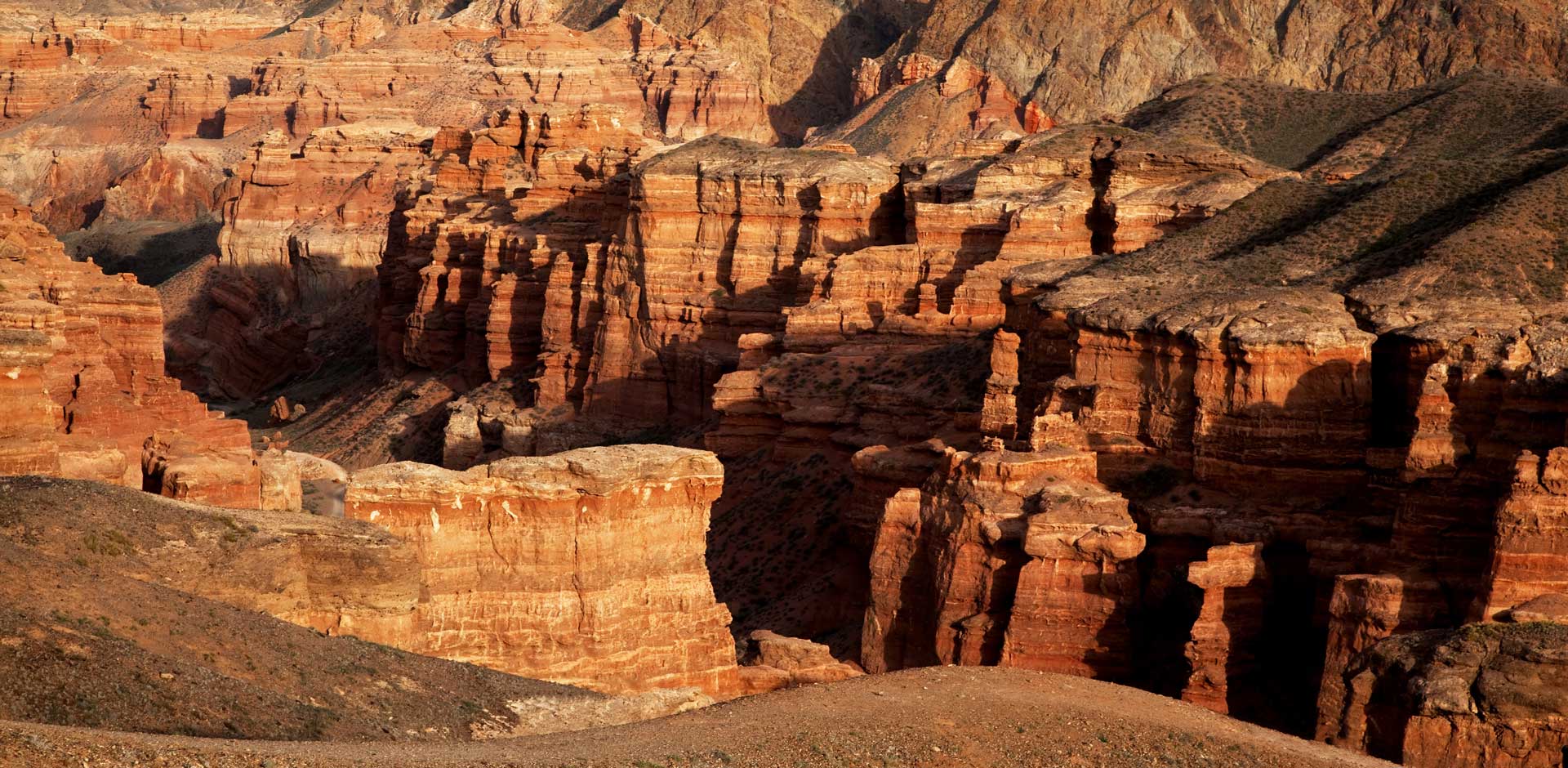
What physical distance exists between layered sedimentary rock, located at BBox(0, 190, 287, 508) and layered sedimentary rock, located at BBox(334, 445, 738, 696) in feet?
8.29

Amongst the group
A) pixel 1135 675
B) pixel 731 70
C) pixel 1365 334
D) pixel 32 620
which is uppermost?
pixel 731 70

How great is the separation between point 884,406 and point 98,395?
16.9 m

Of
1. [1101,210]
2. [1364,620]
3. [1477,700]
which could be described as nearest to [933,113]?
[1101,210]

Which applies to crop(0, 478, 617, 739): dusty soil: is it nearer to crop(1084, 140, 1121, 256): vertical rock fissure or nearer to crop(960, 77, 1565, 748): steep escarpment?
crop(960, 77, 1565, 748): steep escarpment

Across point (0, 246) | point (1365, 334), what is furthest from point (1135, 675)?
point (0, 246)

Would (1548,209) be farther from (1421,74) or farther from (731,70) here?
(731,70)

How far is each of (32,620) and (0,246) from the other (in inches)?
1340

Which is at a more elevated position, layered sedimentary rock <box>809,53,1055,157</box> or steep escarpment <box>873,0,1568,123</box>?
steep escarpment <box>873,0,1568,123</box>

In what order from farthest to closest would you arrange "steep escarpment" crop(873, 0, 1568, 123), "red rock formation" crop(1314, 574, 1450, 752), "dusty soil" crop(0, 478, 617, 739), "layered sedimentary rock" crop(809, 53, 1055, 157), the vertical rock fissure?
"layered sedimentary rock" crop(809, 53, 1055, 157)
"steep escarpment" crop(873, 0, 1568, 123)
the vertical rock fissure
"red rock formation" crop(1314, 574, 1450, 752)
"dusty soil" crop(0, 478, 617, 739)

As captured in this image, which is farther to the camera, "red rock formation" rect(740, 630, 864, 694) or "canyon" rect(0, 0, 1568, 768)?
"red rock formation" rect(740, 630, 864, 694)

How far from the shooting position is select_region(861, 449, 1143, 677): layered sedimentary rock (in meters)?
38.5

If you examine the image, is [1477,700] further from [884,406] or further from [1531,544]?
[884,406]

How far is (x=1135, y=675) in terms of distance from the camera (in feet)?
125

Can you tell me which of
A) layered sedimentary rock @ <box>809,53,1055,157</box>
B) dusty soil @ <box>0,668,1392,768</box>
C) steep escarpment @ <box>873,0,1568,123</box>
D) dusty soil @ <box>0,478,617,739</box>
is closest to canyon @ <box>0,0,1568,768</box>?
dusty soil @ <box>0,478,617,739</box>
